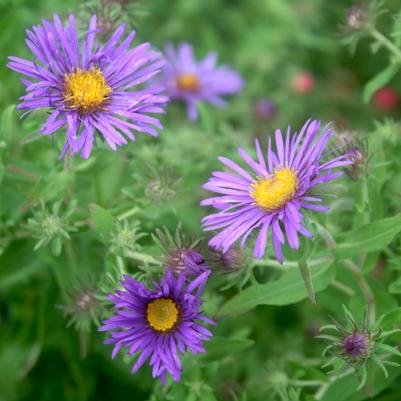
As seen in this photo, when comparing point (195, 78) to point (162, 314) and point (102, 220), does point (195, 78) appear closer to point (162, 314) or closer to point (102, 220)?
point (102, 220)

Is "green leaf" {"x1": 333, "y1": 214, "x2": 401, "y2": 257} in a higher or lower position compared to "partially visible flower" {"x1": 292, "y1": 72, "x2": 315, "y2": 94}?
lower

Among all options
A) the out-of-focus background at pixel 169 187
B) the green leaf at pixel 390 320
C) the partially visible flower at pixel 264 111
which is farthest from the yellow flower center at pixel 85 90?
the partially visible flower at pixel 264 111

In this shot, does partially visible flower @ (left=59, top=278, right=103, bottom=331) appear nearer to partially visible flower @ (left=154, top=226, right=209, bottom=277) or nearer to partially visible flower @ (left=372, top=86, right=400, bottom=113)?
partially visible flower @ (left=154, top=226, right=209, bottom=277)

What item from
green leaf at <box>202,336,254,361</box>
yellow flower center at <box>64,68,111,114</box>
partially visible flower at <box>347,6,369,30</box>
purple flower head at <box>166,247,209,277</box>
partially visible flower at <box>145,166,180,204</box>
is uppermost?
partially visible flower at <box>347,6,369,30</box>

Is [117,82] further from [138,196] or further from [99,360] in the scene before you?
[99,360]

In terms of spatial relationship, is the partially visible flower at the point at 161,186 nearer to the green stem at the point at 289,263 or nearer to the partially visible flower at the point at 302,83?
the green stem at the point at 289,263

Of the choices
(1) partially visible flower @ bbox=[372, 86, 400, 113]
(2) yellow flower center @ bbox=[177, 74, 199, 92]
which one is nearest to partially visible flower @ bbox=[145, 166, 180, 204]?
(2) yellow flower center @ bbox=[177, 74, 199, 92]

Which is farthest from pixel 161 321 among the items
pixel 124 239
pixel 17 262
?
pixel 17 262
